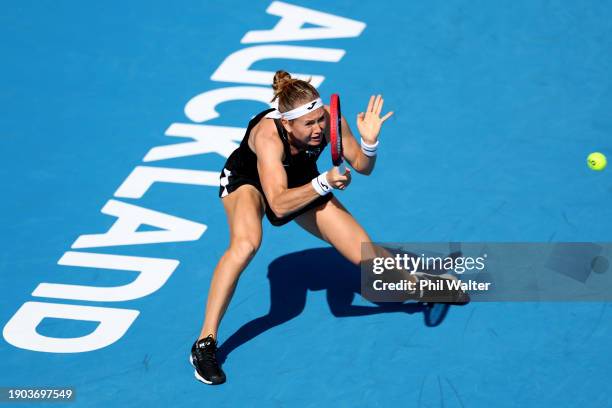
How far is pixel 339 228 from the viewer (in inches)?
254

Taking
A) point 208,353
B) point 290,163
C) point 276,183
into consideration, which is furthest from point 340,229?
point 208,353

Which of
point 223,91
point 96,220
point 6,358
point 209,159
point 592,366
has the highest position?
point 223,91

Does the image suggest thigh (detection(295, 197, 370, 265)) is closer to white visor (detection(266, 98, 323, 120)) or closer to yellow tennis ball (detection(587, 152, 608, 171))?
white visor (detection(266, 98, 323, 120))

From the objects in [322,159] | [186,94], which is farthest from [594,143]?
[186,94]

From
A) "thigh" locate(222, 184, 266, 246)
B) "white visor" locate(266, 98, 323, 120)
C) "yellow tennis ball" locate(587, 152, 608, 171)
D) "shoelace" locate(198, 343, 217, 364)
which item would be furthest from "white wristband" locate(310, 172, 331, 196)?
"yellow tennis ball" locate(587, 152, 608, 171)

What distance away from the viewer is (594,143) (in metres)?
8.37

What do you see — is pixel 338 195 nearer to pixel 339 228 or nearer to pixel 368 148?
pixel 339 228

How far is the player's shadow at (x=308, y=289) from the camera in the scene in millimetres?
6762

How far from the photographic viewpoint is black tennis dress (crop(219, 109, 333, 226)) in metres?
6.34

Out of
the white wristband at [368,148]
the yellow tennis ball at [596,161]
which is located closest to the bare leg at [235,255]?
the white wristband at [368,148]

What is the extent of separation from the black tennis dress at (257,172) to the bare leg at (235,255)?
11cm

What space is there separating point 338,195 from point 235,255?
6.76 ft

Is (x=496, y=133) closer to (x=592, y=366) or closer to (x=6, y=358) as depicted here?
(x=592, y=366)

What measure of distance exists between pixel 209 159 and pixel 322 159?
1033 mm
